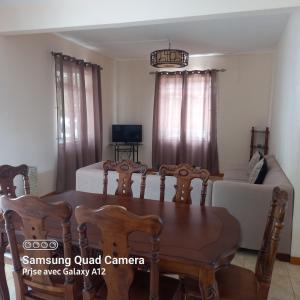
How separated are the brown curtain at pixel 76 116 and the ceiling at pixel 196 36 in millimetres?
551

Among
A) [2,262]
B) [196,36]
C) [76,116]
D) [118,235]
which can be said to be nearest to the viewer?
[118,235]

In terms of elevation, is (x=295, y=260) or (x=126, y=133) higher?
(x=126, y=133)

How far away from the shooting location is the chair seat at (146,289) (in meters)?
1.51

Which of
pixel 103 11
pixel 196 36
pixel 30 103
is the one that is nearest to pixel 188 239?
pixel 103 11

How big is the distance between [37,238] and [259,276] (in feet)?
3.99

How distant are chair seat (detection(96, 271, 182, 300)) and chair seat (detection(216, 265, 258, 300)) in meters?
0.25

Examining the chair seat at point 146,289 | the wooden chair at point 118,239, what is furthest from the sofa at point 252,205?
the wooden chair at point 118,239

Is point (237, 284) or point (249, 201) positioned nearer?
point (237, 284)

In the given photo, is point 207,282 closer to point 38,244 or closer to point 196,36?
point 38,244

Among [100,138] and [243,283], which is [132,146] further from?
[243,283]

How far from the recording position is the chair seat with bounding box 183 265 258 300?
1.54 meters

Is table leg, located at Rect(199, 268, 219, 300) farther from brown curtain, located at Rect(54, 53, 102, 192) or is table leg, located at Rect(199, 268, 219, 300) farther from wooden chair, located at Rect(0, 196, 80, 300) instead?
brown curtain, located at Rect(54, 53, 102, 192)

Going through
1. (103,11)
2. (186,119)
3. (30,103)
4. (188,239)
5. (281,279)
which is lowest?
(281,279)

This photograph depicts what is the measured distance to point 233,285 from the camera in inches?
64.2
